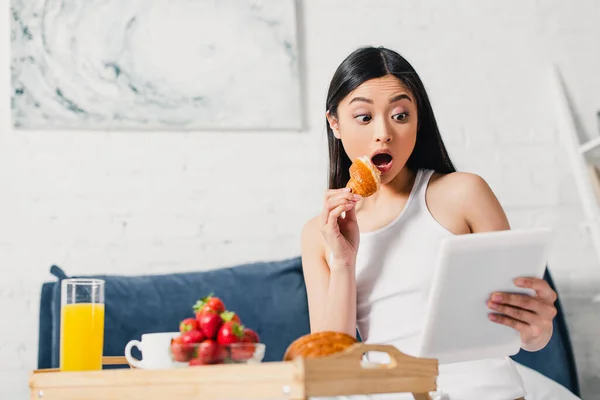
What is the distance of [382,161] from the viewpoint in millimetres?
1766

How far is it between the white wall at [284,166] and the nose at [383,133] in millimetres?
1090

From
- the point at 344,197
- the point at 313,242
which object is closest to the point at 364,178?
the point at 344,197

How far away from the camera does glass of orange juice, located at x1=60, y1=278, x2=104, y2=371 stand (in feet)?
4.72

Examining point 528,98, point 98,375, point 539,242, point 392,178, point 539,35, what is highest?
point 539,35

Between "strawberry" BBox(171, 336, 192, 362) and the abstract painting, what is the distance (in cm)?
161

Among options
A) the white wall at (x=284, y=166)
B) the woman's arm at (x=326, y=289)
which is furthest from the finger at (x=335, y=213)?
the white wall at (x=284, y=166)

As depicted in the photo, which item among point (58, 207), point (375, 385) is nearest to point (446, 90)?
point (58, 207)

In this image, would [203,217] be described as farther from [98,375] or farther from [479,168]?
[98,375]

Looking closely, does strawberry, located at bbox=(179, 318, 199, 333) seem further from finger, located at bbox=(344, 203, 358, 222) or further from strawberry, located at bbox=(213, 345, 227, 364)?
finger, located at bbox=(344, 203, 358, 222)

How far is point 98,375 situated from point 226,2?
1.85m

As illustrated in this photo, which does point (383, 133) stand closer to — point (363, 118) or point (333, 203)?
point (363, 118)

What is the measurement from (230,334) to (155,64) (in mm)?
1743

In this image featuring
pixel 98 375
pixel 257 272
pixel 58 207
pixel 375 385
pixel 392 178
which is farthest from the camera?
pixel 58 207

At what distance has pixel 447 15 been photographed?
298 centimetres
